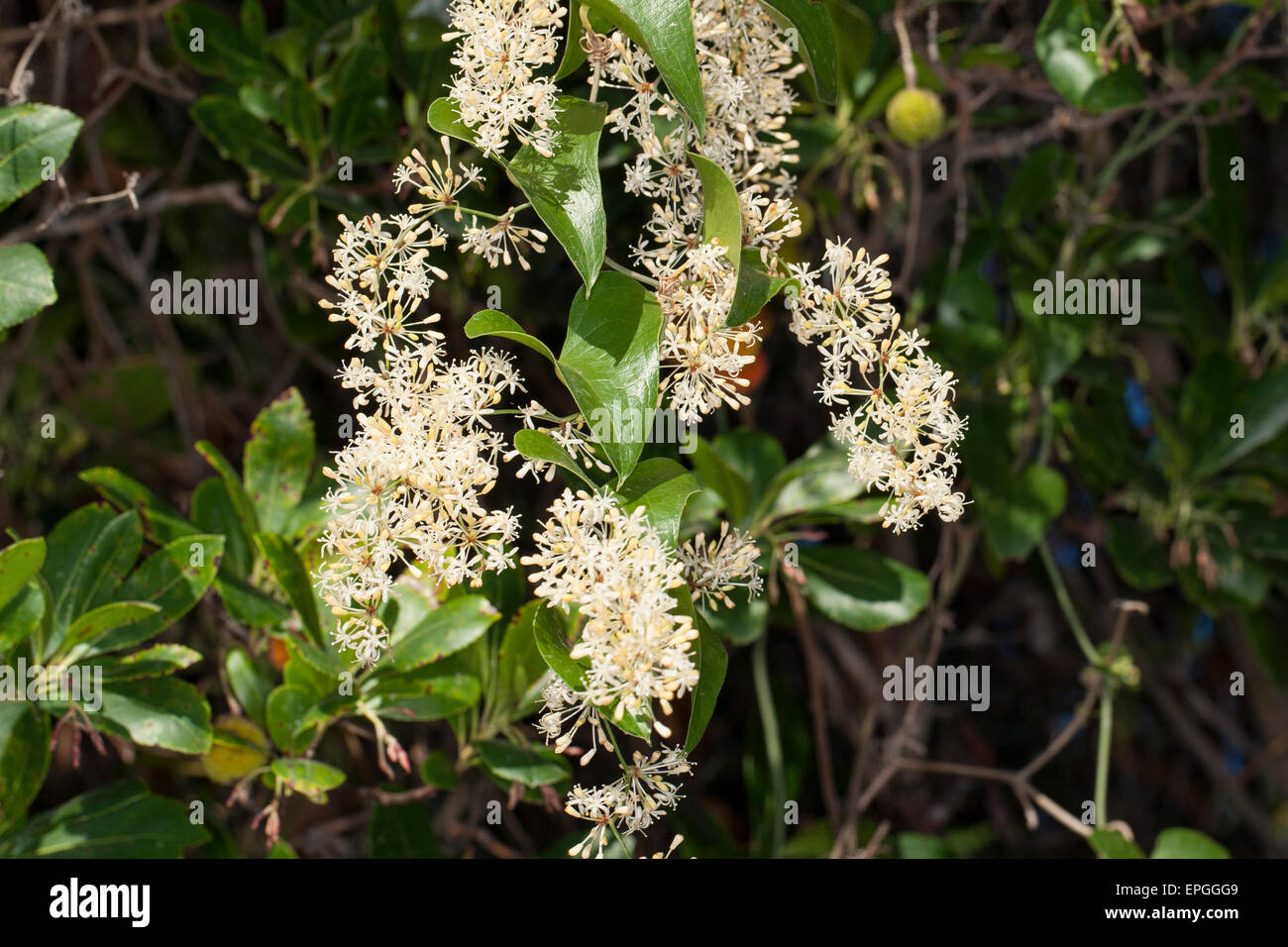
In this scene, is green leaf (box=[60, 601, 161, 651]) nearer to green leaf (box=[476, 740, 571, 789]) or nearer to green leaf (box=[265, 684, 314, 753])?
green leaf (box=[265, 684, 314, 753])

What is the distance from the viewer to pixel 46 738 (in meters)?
1.10

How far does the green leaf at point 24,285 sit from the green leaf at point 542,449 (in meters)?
0.61

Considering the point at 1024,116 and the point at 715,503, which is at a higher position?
the point at 1024,116

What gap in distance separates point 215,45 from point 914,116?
37.1 inches

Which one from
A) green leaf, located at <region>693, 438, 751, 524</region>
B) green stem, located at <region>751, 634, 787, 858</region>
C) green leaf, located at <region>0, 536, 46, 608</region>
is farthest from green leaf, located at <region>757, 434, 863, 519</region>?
green leaf, located at <region>0, 536, 46, 608</region>

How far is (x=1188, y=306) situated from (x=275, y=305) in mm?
1446

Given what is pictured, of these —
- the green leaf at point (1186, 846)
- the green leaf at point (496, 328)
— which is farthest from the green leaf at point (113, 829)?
the green leaf at point (1186, 846)

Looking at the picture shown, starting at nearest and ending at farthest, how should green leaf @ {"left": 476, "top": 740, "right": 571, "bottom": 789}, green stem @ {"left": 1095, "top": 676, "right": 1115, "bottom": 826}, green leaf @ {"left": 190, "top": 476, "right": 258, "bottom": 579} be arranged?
green leaf @ {"left": 476, "top": 740, "right": 571, "bottom": 789}, green leaf @ {"left": 190, "top": 476, "right": 258, "bottom": 579}, green stem @ {"left": 1095, "top": 676, "right": 1115, "bottom": 826}

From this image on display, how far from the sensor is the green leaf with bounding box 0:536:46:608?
101 centimetres

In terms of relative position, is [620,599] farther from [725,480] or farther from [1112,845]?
[1112,845]

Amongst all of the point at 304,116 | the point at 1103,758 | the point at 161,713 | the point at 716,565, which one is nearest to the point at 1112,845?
the point at 1103,758

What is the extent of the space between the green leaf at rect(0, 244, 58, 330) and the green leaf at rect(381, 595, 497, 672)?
49 cm

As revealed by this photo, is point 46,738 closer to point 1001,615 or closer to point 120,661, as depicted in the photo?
point 120,661

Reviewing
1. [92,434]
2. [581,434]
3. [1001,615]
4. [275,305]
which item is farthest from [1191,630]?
[92,434]
